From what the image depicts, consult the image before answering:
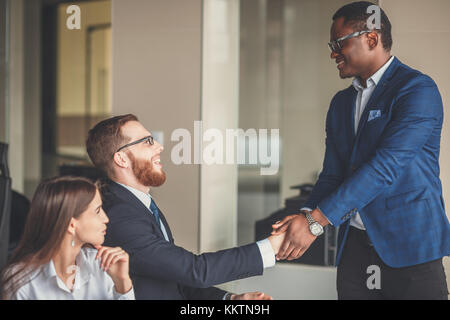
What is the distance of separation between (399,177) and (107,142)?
3.28ft

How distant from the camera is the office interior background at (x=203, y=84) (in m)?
2.91

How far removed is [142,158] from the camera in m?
1.72

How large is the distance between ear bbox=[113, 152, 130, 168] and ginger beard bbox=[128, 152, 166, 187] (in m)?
0.02

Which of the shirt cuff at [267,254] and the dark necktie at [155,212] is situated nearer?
the shirt cuff at [267,254]

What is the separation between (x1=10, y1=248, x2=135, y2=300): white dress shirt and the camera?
1.35 metres

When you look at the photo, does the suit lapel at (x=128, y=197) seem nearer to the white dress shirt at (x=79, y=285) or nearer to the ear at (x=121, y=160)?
the ear at (x=121, y=160)

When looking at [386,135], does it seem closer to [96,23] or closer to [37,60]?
[37,60]

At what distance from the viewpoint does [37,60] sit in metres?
6.93

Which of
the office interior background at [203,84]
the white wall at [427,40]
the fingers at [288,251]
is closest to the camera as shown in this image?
the fingers at [288,251]

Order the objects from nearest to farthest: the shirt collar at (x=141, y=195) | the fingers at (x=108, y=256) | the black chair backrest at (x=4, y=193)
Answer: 1. the fingers at (x=108, y=256)
2. the shirt collar at (x=141, y=195)
3. the black chair backrest at (x=4, y=193)

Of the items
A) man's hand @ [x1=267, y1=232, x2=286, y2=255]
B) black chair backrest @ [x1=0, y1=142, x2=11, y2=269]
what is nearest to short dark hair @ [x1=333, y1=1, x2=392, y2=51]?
man's hand @ [x1=267, y1=232, x2=286, y2=255]

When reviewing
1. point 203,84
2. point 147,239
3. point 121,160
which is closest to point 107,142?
point 121,160

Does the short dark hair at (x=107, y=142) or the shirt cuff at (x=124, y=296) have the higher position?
the short dark hair at (x=107, y=142)

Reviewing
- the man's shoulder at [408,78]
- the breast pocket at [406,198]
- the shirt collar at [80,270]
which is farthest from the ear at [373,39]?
the shirt collar at [80,270]
